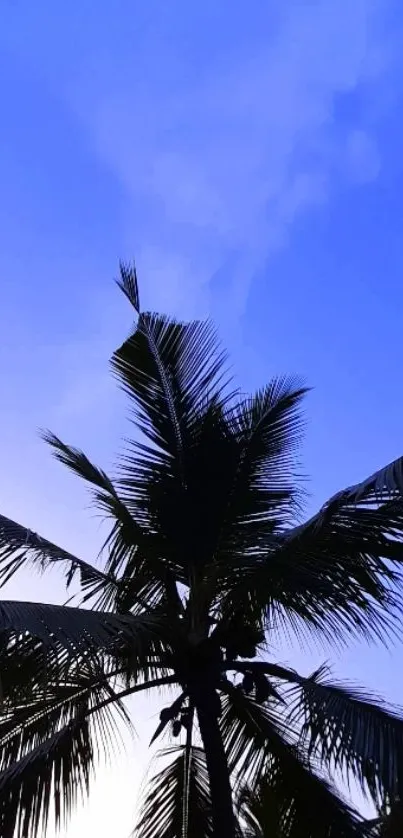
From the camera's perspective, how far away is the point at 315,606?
7.48 meters

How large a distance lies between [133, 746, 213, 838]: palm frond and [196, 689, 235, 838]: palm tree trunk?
1.35 metres

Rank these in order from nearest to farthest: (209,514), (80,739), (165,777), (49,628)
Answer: (49,628), (80,739), (209,514), (165,777)

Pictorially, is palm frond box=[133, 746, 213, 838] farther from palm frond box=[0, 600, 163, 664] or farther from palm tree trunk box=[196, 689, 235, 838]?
palm frond box=[0, 600, 163, 664]

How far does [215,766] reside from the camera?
22.9 ft

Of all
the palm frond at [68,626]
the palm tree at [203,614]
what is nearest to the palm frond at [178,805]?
the palm tree at [203,614]

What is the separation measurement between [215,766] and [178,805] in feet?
5.37

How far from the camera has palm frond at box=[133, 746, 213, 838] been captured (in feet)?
26.8

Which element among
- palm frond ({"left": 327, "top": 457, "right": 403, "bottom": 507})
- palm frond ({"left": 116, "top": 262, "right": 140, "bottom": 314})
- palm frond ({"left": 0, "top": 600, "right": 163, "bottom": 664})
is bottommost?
palm frond ({"left": 0, "top": 600, "right": 163, "bottom": 664})

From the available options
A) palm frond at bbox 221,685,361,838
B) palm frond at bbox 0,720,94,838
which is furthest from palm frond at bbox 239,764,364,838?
palm frond at bbox 0,720,94,838

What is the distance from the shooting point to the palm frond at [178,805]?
8.18 meters

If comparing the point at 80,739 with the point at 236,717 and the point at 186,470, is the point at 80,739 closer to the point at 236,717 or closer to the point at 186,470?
the point at 236,717

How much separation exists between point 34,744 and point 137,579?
5.20 ft

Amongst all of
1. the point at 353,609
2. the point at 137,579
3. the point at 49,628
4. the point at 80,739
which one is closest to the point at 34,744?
the point at 80,739

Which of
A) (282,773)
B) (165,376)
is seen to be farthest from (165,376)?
(282,773)
